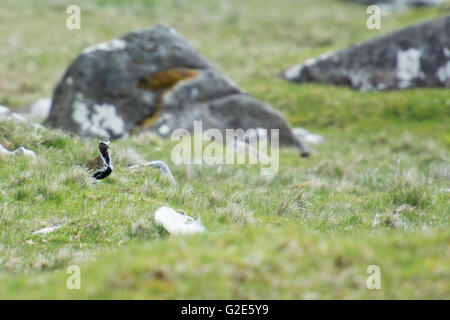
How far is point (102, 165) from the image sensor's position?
8070mm

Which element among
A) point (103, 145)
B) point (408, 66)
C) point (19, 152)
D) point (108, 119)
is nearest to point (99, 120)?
point (108, 119)

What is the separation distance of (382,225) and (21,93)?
20.8 m

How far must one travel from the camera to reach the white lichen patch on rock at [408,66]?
2027 centimetres

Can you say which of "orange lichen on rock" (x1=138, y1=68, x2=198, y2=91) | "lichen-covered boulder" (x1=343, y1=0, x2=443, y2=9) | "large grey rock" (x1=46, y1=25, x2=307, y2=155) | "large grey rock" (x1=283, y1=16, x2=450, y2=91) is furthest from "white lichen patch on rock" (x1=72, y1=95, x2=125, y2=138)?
"lichen-covered boulder" (x1=343, y1=0, x2=443, y2=9)

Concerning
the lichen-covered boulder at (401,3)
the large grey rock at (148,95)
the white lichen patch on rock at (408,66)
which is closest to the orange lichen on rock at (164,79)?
the large grey rock at (148,95)

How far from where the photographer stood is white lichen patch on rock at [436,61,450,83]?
20.1 meters

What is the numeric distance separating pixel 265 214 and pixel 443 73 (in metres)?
15.8

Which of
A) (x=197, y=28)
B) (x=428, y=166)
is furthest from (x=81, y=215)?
(x=197, y=28)

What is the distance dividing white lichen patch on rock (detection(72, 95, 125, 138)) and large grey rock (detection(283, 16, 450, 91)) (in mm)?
10147

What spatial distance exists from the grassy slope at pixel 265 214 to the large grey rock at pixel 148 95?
75.7 inches

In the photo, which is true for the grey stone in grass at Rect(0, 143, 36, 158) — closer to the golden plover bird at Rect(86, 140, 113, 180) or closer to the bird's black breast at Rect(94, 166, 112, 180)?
the golden plover bird at Rect(86, 140, 113, 180)

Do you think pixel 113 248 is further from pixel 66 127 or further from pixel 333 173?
pixel 66 127

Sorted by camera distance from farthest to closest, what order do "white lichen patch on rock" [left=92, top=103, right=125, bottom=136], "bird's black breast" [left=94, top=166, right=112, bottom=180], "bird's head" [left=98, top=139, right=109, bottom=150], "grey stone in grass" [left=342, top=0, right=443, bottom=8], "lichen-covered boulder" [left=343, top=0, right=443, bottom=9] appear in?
"lichen-covered boulder" [left=343, top=0, right=443, bottom=9], "grey stone in grass" [left=342, top=0, right=443, bottom=8], "white lichen patch on rock" [left=92, top=103, right=125, bottom=136], "bird's head" [left=98, top=139, right=109, bottom=150], "bird's black breast" [left=94, top=166, right=112, bottom=180]

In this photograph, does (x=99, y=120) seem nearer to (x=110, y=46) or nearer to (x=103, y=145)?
(x=110, y=46)
